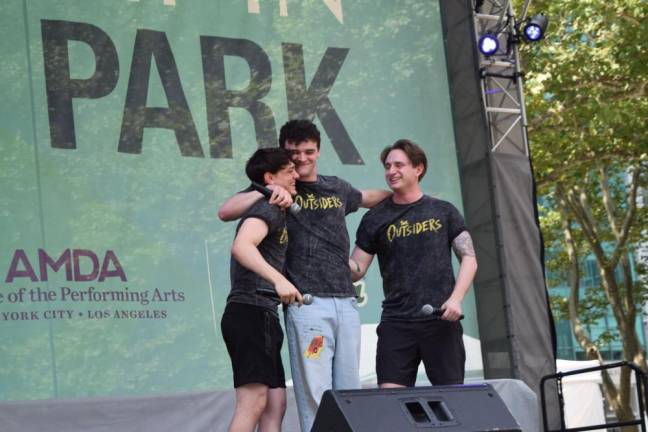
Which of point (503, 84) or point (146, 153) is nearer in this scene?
point (146, 153)

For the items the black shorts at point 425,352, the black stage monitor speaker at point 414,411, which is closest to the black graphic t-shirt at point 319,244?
the black shorts at point 425,352

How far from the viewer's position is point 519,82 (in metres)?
8.05

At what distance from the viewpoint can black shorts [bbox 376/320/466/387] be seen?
14.9 feet

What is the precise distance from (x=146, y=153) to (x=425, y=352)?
10.5ft

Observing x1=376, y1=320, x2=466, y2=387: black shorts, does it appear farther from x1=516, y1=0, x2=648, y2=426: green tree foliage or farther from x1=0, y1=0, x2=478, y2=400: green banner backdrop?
x1=516, y1=0, x2=648, y2=426: green tree foliage

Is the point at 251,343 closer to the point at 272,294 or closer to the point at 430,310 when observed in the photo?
the point at 272,294

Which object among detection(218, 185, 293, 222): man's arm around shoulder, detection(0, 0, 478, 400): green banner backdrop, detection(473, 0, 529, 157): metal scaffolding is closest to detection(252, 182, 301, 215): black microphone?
detection(218, 185, 293, 222): man's arm around shoulder

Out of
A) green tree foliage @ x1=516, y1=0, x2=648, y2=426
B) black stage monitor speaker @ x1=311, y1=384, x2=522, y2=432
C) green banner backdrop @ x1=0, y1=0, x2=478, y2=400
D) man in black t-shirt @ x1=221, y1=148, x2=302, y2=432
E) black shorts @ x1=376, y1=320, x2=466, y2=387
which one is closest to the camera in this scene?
black stage monitor speaker @ x1=311, y1=384, x2=522, y2=432

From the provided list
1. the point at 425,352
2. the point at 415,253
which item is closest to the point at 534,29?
the point at 415,253

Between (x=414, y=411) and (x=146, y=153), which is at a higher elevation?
(x=146, y=153)

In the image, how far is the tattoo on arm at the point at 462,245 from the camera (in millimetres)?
4613

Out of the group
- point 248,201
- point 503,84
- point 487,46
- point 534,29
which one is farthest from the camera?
point 503,84

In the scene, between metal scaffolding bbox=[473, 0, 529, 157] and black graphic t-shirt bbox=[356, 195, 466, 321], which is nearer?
black graphic t-shirt bbox=[356, 195, 466, 321]

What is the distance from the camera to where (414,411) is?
10.6 feet
